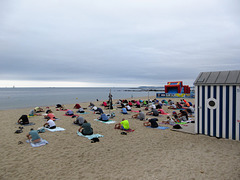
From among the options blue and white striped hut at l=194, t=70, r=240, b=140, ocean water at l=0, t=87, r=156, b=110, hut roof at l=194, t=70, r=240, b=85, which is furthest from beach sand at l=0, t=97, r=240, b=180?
ocean water at l=0, t=87, r=156, b=110

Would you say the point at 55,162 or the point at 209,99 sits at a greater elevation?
the point at 209,99

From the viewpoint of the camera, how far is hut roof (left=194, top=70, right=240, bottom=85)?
6.98 meters

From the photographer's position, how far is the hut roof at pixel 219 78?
22.9ft

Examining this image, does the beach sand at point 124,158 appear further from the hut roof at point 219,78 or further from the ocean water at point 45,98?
the ocean water at point 45,98

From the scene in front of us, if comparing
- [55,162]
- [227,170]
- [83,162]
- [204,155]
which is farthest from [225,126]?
[55,162]

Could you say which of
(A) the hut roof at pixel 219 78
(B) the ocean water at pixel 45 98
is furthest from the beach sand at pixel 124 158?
(B) the ocean water at pixel 45 98

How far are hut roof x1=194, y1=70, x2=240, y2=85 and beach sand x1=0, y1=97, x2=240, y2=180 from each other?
243cm

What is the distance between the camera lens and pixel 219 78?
741 centimetres

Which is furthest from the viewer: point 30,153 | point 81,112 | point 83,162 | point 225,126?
point 81,112

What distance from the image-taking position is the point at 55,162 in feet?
17.3

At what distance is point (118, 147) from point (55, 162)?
2383 mm

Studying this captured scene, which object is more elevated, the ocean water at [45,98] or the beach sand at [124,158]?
the beach sand at [124,158]

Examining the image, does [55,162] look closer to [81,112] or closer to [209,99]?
[209,99]

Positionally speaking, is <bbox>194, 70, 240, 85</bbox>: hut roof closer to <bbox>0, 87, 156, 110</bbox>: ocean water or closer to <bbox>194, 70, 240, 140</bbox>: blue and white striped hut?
<bbox>194, 70, 240, 140</bbox>: blue and white striped hut
